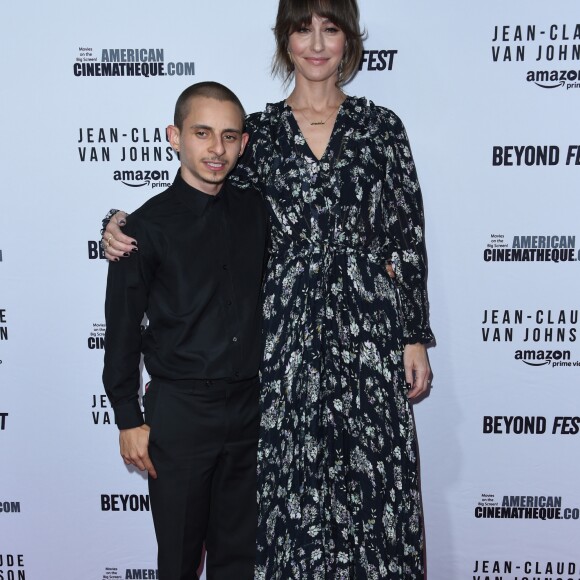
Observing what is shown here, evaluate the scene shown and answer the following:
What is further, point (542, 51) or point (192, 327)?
point (542, 51)

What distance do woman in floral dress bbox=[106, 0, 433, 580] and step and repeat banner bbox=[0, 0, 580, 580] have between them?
41cm

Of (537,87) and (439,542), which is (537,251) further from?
(439,542)

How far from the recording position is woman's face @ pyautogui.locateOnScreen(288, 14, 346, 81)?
1.67 metres

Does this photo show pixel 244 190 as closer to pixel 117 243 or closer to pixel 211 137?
pixel 211 137

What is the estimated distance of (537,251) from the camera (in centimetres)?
210

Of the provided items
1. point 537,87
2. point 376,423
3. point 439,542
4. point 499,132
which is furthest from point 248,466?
point 537,87

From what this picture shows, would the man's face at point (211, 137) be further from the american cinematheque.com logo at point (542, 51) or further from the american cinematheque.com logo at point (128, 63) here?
the american cinematheque.com logo at point (542, 51)

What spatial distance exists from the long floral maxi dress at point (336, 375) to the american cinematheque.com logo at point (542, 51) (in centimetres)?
61

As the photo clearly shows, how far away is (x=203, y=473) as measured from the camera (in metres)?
1.66

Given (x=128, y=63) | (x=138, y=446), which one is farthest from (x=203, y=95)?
(x=138, y=446)

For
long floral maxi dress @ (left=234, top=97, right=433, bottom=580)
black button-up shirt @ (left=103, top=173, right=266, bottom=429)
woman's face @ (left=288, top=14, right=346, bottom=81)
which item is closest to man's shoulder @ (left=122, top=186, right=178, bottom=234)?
black button-up shirt @ (left=103, top=173, right=266, bottom=429)

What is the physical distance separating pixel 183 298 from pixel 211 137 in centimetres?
39

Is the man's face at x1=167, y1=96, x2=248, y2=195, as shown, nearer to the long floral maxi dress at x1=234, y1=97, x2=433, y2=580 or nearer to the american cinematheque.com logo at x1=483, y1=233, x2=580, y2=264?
the long floral maxi dress at x1=234, y1=97, x2=433, y2=580

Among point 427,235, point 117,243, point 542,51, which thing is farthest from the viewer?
point 427,235
